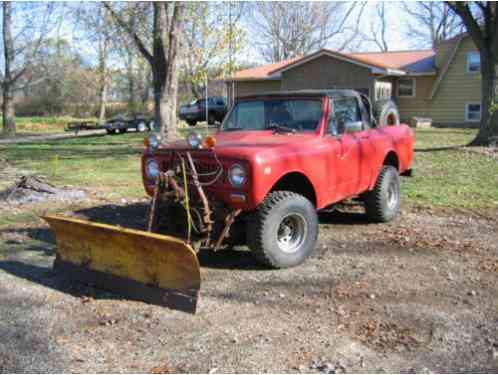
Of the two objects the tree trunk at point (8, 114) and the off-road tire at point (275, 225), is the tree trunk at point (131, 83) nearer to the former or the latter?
the tree trunk at point (8, 114)

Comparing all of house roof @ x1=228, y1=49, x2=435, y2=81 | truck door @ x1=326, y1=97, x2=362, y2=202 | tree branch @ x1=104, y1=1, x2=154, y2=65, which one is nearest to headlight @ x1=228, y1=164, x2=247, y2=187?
truck door @ x1=326, y1=97, x2=362, y2=202

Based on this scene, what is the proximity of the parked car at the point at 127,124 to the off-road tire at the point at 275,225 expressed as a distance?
2367 centimetres

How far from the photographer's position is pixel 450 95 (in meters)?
27.9

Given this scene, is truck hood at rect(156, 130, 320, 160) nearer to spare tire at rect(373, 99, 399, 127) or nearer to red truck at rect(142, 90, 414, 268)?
red truck at rect(142, 90, 414, 268)

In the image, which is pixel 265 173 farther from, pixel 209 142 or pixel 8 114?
pixel 8 114

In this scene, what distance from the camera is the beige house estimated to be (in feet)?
89.1

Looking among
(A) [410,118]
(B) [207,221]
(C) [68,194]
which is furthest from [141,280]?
(A) [410,118]

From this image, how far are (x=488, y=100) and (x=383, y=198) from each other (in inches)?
369

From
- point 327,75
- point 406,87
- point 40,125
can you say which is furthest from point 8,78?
point 406,87

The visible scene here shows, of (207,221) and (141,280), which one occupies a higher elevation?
(207,221)

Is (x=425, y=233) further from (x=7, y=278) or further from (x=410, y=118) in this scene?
(x=410, y=118)

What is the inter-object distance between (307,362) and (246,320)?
834 mm

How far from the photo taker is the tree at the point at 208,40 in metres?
21.1

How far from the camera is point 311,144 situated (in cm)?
602
